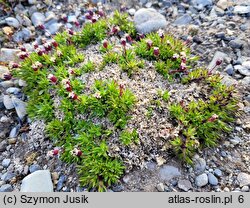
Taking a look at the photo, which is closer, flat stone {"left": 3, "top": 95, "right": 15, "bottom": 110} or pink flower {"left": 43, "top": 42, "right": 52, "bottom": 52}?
flat stone {"left": 3, "top": 95, "right": 15, "bottom": 110}

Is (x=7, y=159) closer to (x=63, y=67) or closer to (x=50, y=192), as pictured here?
(x=50, y=192)

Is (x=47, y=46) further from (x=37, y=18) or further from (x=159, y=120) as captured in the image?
(x=159, y=120)

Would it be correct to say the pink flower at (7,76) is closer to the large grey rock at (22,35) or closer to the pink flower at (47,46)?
the pink flower at (47,46)

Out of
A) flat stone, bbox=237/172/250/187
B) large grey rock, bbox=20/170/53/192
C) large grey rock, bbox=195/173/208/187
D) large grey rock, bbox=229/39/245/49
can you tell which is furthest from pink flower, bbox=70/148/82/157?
large grey rock, bbox=229/39/245/49

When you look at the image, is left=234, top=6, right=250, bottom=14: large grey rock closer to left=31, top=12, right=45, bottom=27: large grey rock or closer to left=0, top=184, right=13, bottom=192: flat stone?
left=31, top=12, right=45, bottom=27: large grey rock

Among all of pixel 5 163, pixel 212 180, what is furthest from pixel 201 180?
pixel 5 163

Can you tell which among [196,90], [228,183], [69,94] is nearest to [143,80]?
[196,90]
